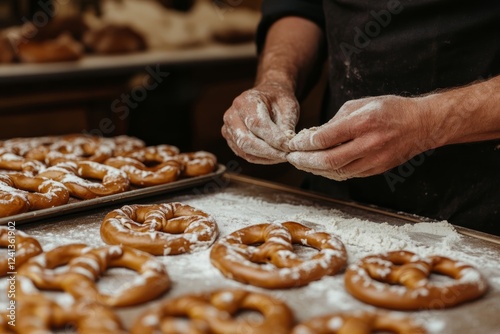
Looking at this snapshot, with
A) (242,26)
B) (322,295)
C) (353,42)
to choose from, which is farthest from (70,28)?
(322,295)

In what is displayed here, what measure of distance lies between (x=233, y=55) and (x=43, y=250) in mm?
3113

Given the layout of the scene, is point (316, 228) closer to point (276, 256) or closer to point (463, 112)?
point (276, 256)

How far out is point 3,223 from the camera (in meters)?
1.52

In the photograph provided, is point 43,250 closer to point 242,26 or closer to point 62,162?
point 62,162

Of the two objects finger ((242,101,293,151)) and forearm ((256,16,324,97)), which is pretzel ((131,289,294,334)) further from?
forearm ((256,16,324,97))

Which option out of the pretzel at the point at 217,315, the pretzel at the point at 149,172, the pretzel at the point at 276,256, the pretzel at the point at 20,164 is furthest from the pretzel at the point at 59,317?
the pretzel at the point at 20,164

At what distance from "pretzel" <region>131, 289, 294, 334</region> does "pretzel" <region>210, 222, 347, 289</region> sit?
10cm

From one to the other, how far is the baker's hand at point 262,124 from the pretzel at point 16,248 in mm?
603

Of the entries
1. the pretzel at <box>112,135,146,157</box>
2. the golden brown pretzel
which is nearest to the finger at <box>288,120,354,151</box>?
the golden brown pretzel

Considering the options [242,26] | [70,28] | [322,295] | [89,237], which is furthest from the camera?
[242,26]

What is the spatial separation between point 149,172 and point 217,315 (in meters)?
0.90

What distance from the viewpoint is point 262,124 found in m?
1.66

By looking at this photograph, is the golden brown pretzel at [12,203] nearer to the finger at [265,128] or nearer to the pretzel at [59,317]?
the pretzel at [59,317]

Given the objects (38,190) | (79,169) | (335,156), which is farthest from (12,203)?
(335,156)
